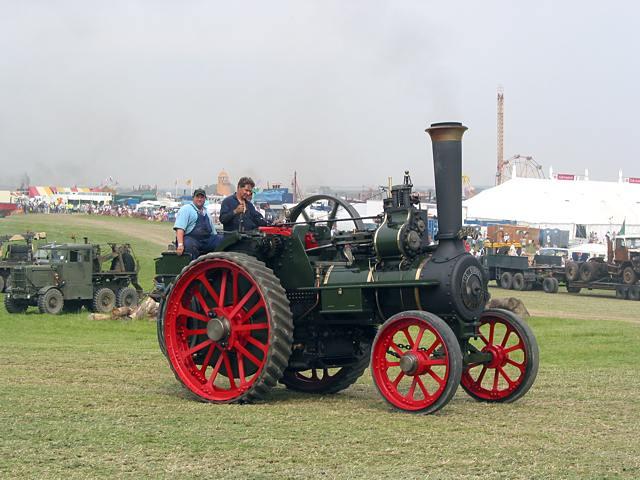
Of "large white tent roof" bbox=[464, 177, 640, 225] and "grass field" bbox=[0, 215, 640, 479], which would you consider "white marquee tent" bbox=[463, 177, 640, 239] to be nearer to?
"large white tent roof" bbox=[464, 177, 640, 225]

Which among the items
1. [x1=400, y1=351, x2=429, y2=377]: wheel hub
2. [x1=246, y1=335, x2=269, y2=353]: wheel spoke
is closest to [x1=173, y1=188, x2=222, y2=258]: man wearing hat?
[x1=246, y1=335, x2=269, y2=353]: wheel spoke

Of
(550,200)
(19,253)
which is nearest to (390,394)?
(19,253)

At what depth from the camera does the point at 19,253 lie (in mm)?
31891

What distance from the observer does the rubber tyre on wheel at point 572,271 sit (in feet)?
117

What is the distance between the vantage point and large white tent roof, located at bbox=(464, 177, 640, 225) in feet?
193

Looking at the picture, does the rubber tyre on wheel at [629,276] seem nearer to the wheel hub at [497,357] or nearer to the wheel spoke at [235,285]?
the wheel hub at [497,357]

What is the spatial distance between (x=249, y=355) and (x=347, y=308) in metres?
1.01

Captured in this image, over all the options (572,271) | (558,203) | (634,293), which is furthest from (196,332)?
(558,203)

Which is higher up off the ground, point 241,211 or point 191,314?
point 241,211

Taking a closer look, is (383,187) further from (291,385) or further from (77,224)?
(77,224)

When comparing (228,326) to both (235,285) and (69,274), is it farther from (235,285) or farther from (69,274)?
→ (69,274)

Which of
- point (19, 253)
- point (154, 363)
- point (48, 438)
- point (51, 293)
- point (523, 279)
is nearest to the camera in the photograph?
point (48, 438)

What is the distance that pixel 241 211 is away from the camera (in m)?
10.2

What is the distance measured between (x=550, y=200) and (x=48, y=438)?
56679 millimetres
